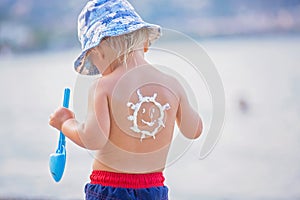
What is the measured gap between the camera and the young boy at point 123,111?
1182 mm

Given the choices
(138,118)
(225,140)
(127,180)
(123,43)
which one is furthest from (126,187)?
(225,140)

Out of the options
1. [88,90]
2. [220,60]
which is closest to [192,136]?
[88,90]

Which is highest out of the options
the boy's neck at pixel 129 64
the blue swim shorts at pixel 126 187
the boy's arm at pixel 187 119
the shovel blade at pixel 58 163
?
the boy's neck at pixel 129 64

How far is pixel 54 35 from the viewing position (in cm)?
591

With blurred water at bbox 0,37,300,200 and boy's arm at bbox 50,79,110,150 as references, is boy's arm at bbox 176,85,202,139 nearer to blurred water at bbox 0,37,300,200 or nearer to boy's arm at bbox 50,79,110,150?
boy's arm at bbox 50,79,110,150

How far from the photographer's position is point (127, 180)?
1.20 metres

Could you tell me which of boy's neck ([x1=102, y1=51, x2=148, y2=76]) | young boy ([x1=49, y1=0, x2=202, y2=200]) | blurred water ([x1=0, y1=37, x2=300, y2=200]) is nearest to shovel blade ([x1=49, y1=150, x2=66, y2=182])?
young boy ([x1=49, y1=0, x2=202, y2=200])

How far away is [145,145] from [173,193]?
932mm

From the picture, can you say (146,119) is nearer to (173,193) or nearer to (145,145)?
(145,145)

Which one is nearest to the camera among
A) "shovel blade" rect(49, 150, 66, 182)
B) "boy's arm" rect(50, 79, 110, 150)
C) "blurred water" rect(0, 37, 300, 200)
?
"boy's arm" rect(50, 79, 110, 150)

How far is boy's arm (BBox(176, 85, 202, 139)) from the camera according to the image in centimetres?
124

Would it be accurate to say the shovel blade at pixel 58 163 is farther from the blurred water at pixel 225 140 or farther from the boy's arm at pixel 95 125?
the blurred water at pixel 225 140

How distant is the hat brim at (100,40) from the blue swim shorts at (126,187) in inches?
8.0

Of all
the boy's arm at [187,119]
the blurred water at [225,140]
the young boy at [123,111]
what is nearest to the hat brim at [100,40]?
the young boy at [123,111]
